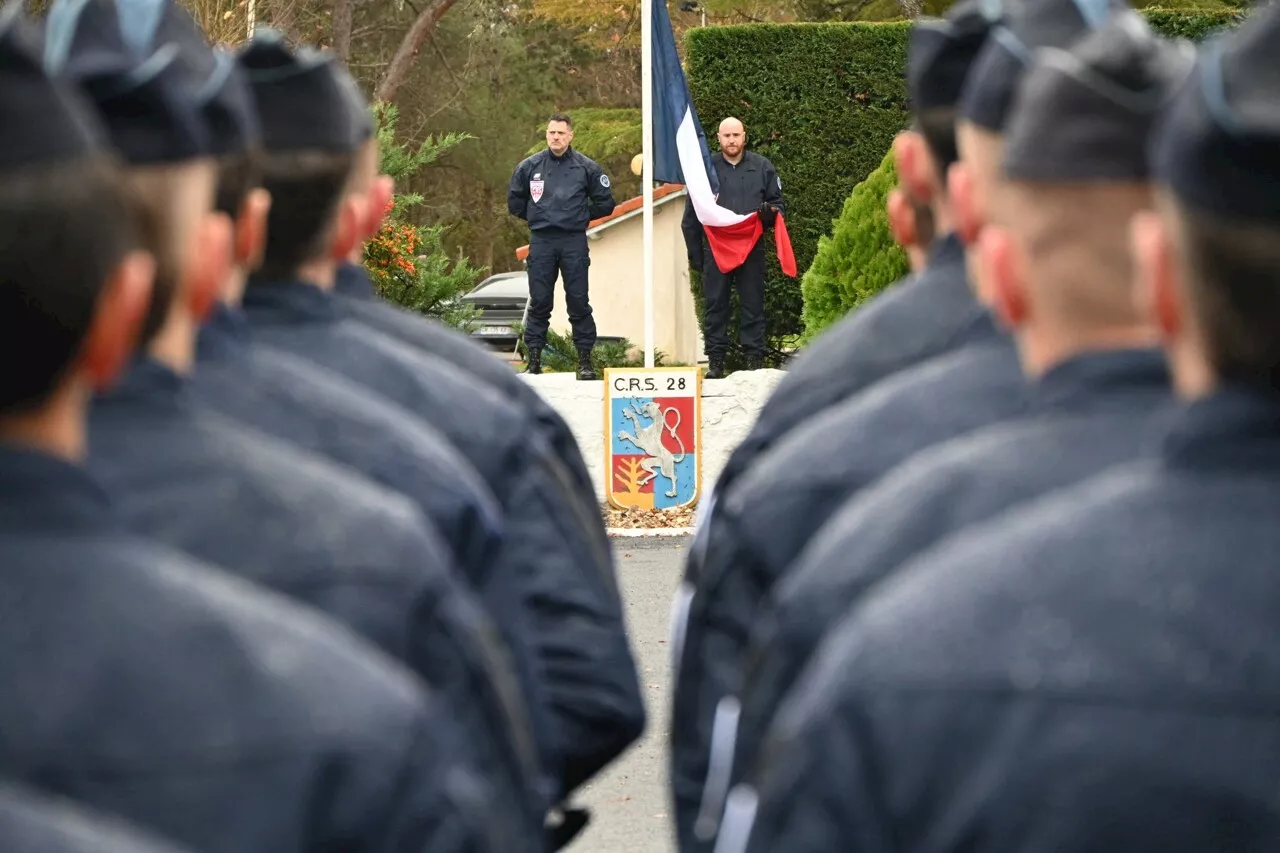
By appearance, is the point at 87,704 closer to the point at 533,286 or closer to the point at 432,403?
the point at 432,403

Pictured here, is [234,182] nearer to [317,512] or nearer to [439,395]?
[439,395]

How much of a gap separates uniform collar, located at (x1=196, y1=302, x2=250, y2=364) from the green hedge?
14.1 metres

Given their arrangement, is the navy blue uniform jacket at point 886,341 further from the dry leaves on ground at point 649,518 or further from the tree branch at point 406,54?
the tree branch at point 406,54

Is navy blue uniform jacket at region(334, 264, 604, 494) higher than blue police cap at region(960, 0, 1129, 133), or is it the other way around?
blue police cap at region(960, 0, 1129, 133)

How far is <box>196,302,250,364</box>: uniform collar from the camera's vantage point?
277 cm

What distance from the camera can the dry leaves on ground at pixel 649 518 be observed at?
40.2 feet

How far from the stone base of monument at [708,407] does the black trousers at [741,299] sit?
69.7 inches

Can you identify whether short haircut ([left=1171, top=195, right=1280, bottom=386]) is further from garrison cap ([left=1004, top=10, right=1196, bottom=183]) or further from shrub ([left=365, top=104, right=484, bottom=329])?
shrub ([left=365, top=104, right=484, bottom=329])

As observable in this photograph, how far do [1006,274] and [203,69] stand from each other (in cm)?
134

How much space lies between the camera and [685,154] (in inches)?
579

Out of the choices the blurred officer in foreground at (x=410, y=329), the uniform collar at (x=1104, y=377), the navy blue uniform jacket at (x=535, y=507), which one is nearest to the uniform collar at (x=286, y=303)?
the navy blue uniform jacket at (x=535, y=507)

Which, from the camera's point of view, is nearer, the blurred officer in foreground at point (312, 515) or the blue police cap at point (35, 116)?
the blue police cap at point (35, 116)

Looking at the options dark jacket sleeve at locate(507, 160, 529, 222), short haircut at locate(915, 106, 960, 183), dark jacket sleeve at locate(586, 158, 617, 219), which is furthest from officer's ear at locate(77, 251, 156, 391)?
dark jacket sleeve at locate(507, 160, 529, 222)

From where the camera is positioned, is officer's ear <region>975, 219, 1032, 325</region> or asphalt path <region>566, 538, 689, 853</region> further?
asphalt path <region>566, 538, 689, 853</region>
